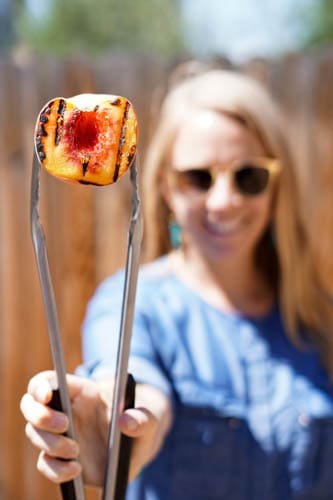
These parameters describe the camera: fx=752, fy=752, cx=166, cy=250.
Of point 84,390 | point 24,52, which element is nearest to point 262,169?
point 84,390

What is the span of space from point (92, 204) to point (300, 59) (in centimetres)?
83

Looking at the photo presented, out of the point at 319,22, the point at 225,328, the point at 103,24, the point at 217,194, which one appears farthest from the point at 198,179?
the point at 103,24

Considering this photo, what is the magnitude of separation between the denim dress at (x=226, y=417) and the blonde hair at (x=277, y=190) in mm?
133

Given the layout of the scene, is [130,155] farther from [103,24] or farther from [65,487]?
[103,24]

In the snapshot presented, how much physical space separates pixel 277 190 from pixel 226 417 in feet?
1.50

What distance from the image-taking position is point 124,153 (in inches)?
23.4

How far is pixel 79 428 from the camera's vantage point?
79 cm

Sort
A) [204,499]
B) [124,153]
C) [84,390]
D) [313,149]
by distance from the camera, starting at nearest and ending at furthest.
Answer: [124,153] → [84,390] → [204,499] → [313,149]

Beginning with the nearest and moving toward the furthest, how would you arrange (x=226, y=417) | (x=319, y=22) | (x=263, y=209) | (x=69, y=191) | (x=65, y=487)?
(x=65, y=487) < (x=226, y=417) < (x=263, y=209) < (x=69, y=191) < (x=319, y=22)

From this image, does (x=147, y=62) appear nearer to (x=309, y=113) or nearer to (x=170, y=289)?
(x=309, y=113)

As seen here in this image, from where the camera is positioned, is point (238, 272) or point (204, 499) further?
point (238, 272)

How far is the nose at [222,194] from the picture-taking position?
53.6 inches

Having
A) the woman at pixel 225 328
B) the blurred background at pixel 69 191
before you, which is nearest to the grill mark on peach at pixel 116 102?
the woman at pixel 225 328

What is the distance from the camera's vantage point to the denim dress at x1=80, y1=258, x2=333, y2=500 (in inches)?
51.8
